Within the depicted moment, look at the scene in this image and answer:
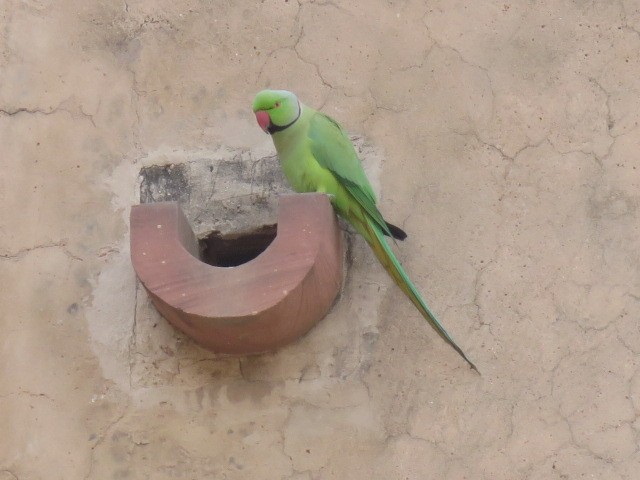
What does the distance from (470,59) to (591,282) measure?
0.66 m

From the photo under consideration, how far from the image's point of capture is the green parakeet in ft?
5.65

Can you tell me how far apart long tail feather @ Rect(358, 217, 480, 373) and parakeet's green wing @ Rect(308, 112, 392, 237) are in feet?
0.09

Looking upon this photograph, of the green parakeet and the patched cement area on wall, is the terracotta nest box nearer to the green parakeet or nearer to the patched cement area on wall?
the green parakeet

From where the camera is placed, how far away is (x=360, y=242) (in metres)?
1.89

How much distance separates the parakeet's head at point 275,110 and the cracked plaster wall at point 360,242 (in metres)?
0.20

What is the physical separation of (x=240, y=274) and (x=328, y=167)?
369mm

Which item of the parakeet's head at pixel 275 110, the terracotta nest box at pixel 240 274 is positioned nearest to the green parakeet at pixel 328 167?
the parakeet's head at pixel 275 110

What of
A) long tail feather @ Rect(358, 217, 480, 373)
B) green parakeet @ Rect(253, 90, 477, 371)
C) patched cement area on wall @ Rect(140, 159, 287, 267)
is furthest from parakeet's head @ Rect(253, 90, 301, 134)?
long tail feather @ Rect(358, 217, 480, 373)

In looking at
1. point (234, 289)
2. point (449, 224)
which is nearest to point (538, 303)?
point (449, 224)

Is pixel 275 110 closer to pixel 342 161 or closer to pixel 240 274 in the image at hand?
pixel 342 161

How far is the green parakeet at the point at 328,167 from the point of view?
5.65 ft

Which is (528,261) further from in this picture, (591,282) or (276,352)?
(276,352)

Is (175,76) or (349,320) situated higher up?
(175,76)

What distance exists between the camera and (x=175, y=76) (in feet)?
6.64
